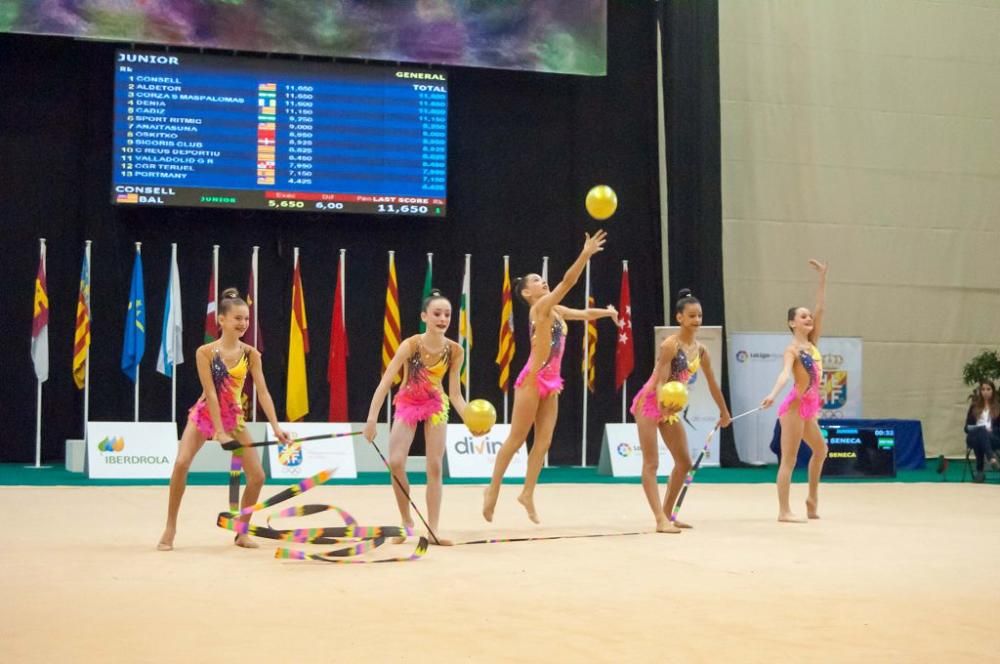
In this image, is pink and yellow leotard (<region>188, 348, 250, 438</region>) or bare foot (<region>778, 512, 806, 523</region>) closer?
pink and yellow leotard (<region>188, 348, 250, 438</region>)

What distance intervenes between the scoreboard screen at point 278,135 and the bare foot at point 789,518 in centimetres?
670

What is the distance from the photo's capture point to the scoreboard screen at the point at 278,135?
44.3 ft

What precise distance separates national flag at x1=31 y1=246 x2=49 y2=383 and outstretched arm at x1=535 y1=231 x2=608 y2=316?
24.3 feet

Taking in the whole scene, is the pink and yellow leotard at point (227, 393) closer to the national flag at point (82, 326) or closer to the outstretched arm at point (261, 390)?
the outstretched arm at point (261, 390)

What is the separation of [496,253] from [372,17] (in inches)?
134

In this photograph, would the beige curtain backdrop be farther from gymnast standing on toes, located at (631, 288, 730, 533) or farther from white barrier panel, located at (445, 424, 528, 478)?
gymnast standing on toes, located at (631, 288, 730, 533)

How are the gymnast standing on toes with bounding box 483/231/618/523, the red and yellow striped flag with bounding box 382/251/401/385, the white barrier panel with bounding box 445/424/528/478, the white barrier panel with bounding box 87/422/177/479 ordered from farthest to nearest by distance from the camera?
1. the red and yellow striped flag with bounding box 382/251/401/385
2. the white barrier panel with bounding box 445/424/528/478
3. the white barrier panel with bounding box 87/422/177/479
4. the gymnast standing on toes with bounding box 483/231/618/523

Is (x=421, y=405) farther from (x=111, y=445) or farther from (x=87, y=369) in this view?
(x=87, y=369)

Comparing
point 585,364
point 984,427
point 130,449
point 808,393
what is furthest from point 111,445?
point 984,427

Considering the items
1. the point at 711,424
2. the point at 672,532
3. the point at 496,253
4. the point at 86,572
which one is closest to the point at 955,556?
the point at 672,532

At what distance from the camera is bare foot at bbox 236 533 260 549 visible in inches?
273

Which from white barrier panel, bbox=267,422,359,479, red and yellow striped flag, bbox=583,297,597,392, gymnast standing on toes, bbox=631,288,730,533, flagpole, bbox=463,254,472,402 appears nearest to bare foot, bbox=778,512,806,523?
gymnast standing on toes, bbox=631,288,730,533

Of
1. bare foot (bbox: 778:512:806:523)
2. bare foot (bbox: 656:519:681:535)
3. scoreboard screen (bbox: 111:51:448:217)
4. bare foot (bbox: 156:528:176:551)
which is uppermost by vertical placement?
scoreboard screen (bbox: 111:51:448:217)

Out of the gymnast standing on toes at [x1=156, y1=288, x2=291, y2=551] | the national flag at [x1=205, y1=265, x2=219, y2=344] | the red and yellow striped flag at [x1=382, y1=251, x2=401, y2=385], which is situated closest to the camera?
the gymnast standing on toes at [x1=156, y1=288, x2=291, y2=551]
